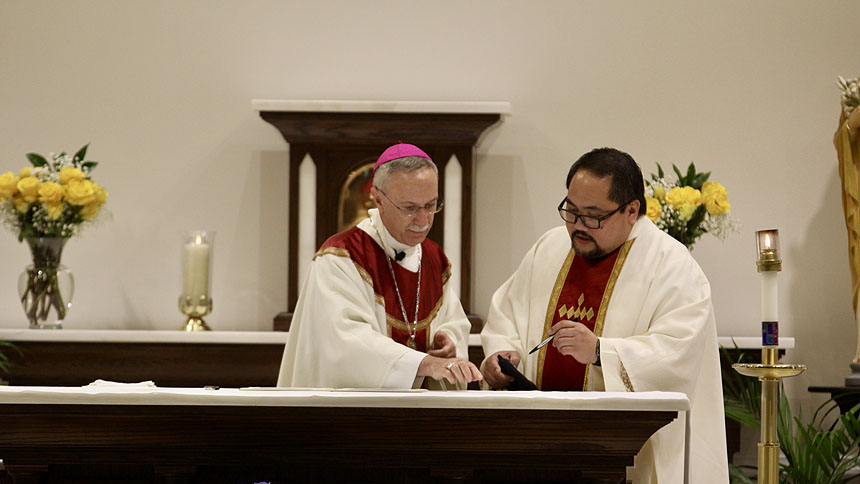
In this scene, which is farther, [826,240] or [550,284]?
[826,240]

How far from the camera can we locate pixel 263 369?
18.6 feet

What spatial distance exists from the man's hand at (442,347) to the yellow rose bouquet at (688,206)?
220 cm

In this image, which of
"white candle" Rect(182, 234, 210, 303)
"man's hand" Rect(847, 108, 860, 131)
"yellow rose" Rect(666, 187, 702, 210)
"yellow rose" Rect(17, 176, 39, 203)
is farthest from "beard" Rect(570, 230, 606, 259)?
"yellow rose" Rect(17, 176, 39, 203)

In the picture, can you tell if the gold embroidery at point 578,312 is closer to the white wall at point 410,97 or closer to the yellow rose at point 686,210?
the yellow rose at point 686,210

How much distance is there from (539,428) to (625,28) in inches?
169

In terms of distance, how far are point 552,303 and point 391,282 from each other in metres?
0.64

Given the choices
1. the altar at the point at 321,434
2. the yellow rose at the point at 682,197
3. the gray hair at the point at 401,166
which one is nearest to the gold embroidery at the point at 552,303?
the gray hair at the point at 401,166

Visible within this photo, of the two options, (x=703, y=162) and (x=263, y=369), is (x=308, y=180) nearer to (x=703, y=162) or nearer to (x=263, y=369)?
(x=263, y=369)

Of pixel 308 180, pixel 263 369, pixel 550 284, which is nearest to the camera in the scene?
pixel 550 284

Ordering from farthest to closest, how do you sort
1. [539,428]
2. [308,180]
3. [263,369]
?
[308,180], [263,369], [539,428]

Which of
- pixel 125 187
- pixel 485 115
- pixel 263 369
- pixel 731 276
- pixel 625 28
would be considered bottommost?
pixel 263 369

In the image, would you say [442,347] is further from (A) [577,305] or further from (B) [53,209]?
(B) [53,209]

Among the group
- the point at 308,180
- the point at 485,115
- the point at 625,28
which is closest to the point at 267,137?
the point at 308,180

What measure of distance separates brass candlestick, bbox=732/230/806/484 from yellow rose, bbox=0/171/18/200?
4.27 m
